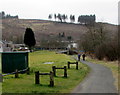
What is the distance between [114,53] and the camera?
40125 mm

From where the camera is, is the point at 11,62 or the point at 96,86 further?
the point at 11,62

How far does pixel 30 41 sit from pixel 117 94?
82272 millimetres

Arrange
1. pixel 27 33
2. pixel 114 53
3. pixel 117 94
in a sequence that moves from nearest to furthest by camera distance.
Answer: pixel 117 94 < pixel 114 53 < pixel 27 33

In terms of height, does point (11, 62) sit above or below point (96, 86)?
above

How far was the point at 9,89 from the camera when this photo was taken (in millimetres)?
12188

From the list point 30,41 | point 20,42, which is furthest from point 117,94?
point 20,42

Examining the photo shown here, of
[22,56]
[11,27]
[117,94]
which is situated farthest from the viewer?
[11,27]

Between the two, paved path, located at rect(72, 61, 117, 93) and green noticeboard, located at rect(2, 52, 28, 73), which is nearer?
paved path, located at rect(72, 61, 117, 93)

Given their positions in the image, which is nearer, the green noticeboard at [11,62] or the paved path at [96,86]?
the paved path at [96,86]

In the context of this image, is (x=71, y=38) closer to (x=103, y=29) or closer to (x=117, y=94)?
(x=103, y=29)

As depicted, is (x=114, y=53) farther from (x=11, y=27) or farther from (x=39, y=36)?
(x=11, y=27)

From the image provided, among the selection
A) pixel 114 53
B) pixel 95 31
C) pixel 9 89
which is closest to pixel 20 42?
pixel 95 31

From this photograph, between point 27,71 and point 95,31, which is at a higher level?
point 95,31

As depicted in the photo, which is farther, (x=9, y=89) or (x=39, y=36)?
(x=39, y=36)
